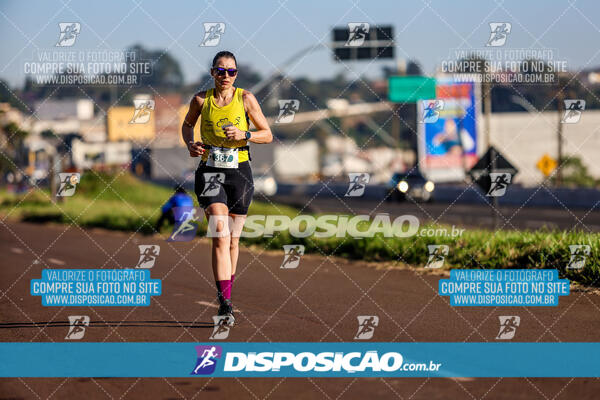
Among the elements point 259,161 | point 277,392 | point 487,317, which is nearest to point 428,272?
point 487,317

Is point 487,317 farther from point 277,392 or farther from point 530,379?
point 277,392

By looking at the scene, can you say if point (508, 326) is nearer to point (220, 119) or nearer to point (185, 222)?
point (220, 119)

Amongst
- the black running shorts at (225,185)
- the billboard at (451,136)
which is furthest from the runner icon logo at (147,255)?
the billboard at (451,136)

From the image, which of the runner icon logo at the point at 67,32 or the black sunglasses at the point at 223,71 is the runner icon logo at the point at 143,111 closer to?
the runner icon logo at the point at 67,32

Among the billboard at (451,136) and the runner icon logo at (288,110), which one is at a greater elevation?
the runner icon logo at (288,110)

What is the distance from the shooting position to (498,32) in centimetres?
1356

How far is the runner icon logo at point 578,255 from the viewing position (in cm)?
1039

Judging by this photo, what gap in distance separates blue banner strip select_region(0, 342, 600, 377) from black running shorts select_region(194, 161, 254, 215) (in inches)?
50.1

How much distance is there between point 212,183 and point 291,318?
55.3 inches

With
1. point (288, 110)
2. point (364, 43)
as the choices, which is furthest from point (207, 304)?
point (364, 43)

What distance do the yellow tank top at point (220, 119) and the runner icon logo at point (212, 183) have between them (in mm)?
163

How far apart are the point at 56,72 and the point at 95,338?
279 inches

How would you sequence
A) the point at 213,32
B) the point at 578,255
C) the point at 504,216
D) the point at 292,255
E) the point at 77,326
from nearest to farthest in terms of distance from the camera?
the point at 77,326, the point at 578,255, the point at 213,32, the point at 292,255, the point at 504,216

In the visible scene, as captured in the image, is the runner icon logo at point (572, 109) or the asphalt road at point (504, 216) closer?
the runner icon logo at point (572, 109)
